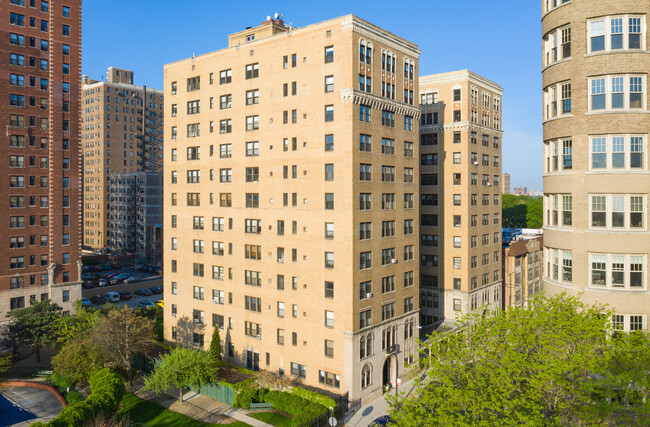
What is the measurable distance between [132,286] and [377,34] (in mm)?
92914

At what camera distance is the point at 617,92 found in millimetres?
28984

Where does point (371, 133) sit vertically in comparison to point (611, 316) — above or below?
above

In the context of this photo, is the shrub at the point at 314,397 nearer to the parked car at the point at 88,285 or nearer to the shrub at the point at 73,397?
the shrub at the point at 73,397

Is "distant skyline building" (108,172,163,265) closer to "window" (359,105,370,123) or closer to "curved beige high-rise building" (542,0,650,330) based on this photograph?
"window" (359,105,370,123)

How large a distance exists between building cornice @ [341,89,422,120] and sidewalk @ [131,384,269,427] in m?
34.7

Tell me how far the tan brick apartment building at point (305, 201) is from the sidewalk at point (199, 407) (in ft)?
24.5

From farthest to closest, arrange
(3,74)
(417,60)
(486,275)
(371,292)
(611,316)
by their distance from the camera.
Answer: (486,275)
(3,74)
(417,60)
(371,292)
(611,316)

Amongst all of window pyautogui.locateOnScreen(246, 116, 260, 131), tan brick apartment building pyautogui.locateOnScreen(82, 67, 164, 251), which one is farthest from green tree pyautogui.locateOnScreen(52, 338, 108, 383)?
tan brick apartment building pyautogui.locateOnScreen(82, 67, 164, 251)

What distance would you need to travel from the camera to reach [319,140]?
51.9m

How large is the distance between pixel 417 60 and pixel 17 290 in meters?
70.6

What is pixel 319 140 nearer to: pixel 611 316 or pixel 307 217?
pixel 307 217

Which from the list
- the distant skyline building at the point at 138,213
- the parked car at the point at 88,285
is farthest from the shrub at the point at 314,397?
the distant skyline building at the point at 138,213

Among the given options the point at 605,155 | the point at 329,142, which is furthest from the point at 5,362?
the point at 605,155

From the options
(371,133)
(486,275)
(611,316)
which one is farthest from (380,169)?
(486,275)
